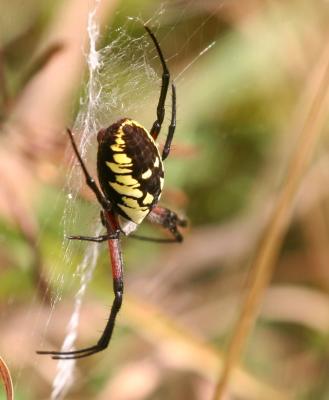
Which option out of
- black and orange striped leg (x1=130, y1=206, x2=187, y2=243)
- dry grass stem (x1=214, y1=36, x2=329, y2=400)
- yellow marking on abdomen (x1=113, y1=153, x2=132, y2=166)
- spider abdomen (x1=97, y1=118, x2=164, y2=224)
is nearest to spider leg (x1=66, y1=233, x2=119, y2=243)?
spider abdomen (x1=97, y1=118, x2=164, y2=224)

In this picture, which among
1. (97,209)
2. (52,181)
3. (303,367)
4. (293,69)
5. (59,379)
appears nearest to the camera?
(97,209)

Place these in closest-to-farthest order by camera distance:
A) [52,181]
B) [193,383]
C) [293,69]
Result: 1. [52,181]
2. [193,383]
3. [293,69]

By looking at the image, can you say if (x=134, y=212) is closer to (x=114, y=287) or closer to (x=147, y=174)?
(x=147, y=174)

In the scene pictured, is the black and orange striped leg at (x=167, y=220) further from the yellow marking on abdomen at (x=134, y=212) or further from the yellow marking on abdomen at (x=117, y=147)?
the yellow marking on abdomen at (x=117, y=147)

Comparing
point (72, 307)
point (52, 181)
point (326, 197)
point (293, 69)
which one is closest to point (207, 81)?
point (293, 69)

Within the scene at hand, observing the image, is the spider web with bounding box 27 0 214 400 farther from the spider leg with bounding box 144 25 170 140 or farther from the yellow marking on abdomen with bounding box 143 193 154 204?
the yellow marking on abdomen with bounding box 143 193 154 204

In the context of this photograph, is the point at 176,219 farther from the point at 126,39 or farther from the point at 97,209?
the point at 126,39
